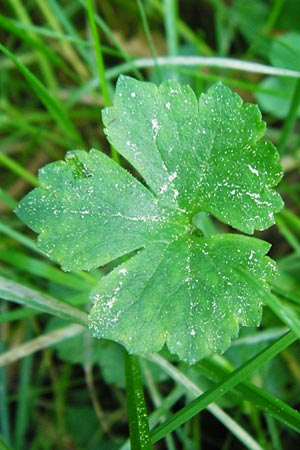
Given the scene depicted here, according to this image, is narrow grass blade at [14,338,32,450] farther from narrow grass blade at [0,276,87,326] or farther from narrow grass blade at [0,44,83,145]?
narrow grass blade at [0,44,83,145]

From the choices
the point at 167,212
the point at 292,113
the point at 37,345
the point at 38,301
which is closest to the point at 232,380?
the point at 167,212

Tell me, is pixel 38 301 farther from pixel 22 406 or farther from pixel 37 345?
pixel 22 406

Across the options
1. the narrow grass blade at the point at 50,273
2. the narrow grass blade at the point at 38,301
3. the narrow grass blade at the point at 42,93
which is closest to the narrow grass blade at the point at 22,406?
the narrow grass blade at the point at 50,273

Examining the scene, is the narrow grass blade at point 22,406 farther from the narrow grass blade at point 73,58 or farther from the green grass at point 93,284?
the narrow grass blade at point 73,58

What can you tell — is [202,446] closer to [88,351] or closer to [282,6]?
[88,351]

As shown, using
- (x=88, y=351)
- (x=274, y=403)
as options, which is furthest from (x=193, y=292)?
(x=88, y=351)
